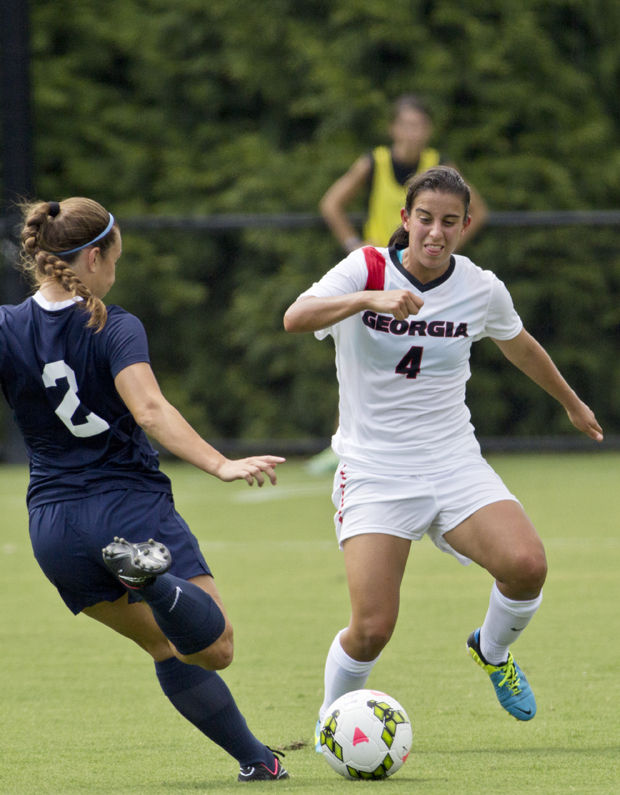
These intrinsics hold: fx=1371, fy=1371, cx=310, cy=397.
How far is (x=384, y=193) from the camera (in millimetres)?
9336

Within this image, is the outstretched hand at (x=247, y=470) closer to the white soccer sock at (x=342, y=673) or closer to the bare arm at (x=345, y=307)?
the bare arm at (x=345, y=307)

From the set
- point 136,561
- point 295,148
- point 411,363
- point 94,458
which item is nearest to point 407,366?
point 411,363

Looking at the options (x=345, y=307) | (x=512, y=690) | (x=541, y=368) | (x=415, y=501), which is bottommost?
(x=512, y=690)

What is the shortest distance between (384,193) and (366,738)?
614 cm

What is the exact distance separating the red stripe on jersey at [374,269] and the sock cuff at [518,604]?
3.27 feet

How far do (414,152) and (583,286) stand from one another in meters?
4.01

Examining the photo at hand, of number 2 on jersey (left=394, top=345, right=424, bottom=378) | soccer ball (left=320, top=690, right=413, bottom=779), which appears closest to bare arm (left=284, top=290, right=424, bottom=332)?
number 2 on jersey (left=394, top=345, right=424, bottom=378)

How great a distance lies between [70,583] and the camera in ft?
11.7

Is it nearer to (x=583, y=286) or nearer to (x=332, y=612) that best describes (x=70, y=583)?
(x=332, y=612)

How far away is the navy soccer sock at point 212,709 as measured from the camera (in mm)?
3604

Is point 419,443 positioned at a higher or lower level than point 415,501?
higher

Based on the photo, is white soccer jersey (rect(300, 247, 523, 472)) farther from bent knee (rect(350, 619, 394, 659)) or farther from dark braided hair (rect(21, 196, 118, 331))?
dark braided hair (rect(21, 196, 118, 331))

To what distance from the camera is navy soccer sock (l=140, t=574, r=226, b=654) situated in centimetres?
333

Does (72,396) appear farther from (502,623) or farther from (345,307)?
(502,623)
